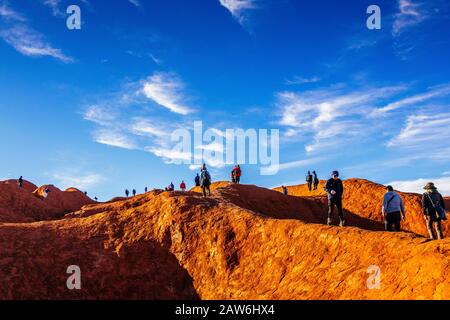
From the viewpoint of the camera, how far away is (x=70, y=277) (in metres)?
15.4

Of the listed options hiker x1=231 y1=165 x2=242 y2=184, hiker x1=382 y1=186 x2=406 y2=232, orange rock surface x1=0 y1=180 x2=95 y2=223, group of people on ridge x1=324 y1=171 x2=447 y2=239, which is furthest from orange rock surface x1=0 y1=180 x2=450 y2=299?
orange rock surface x1=0 y1=180 x2=95 y2=223

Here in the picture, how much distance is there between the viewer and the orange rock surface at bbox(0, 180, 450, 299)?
10.2 meters

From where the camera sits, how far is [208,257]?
50.9 feet

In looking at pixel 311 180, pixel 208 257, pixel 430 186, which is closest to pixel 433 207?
pixel 430 186

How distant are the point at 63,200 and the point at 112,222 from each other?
29.8 meters

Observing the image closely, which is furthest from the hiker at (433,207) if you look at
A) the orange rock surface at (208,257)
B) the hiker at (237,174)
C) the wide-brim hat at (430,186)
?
the hiker at (237,174)

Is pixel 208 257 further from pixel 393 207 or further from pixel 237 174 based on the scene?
pixel 237 174

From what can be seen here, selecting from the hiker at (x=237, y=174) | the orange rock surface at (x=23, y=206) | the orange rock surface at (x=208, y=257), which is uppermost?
the hiker at (x=237, y=174)

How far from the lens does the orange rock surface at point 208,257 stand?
10242 millimetres

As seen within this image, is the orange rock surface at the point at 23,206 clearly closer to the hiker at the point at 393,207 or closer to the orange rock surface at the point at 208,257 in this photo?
the orange rock surface at the point at 208,257

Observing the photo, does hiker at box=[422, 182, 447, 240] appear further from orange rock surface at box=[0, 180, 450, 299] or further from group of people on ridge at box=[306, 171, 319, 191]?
group of people on ridge at box=[306, 171, 319, 191]

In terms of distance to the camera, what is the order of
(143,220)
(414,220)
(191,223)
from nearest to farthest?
(191,223), (143,220), (414,220)
